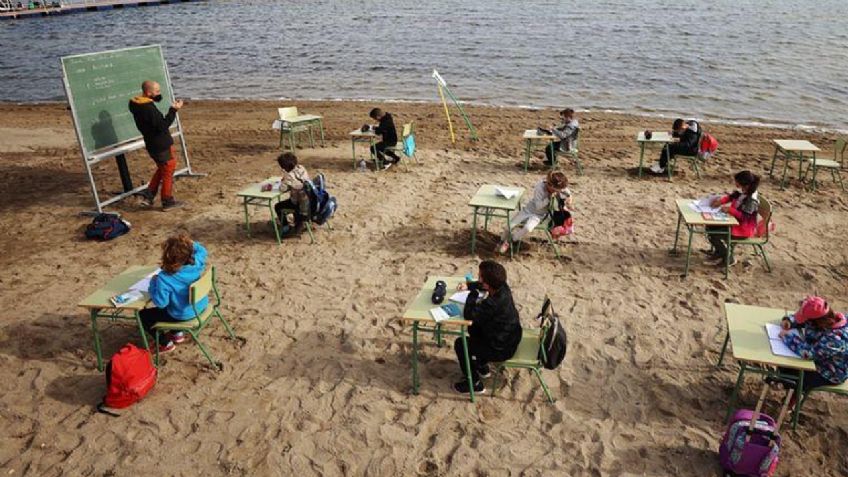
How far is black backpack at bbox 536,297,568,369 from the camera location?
495 centimetres

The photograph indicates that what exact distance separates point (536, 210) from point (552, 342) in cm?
345

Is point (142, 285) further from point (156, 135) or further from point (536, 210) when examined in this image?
point (536, 210)

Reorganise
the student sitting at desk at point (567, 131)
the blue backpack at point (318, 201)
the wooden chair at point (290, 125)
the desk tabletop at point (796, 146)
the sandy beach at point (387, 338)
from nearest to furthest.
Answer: the sandy beach at point (387, 338) → the blue backpack at point (318, 201) → the desk tabletop at point (796, 146) → the student sitting at desk at point (567, 131) → the wooden chair at point (290, 125)

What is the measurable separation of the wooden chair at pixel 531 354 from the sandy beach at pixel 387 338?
0.22 m

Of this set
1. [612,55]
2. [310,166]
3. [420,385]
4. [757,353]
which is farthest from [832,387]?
[612,55]

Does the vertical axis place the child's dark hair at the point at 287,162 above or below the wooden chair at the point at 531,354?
above

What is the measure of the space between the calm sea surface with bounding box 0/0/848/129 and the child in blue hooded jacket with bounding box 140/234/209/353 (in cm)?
1554

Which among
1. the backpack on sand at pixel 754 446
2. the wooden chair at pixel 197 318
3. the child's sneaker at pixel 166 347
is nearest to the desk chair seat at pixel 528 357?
the backpack on sand at pixel 754 446

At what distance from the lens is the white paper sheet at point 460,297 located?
17.7 ft

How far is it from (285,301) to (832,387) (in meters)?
5.63

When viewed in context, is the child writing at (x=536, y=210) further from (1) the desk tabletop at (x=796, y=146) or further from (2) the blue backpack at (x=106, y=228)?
(2) the blue backpack at (x=106, y=228)

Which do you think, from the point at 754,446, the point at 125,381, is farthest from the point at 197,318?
the point at 754,446

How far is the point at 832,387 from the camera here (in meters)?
4.65

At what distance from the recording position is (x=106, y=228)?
8.78 metres
